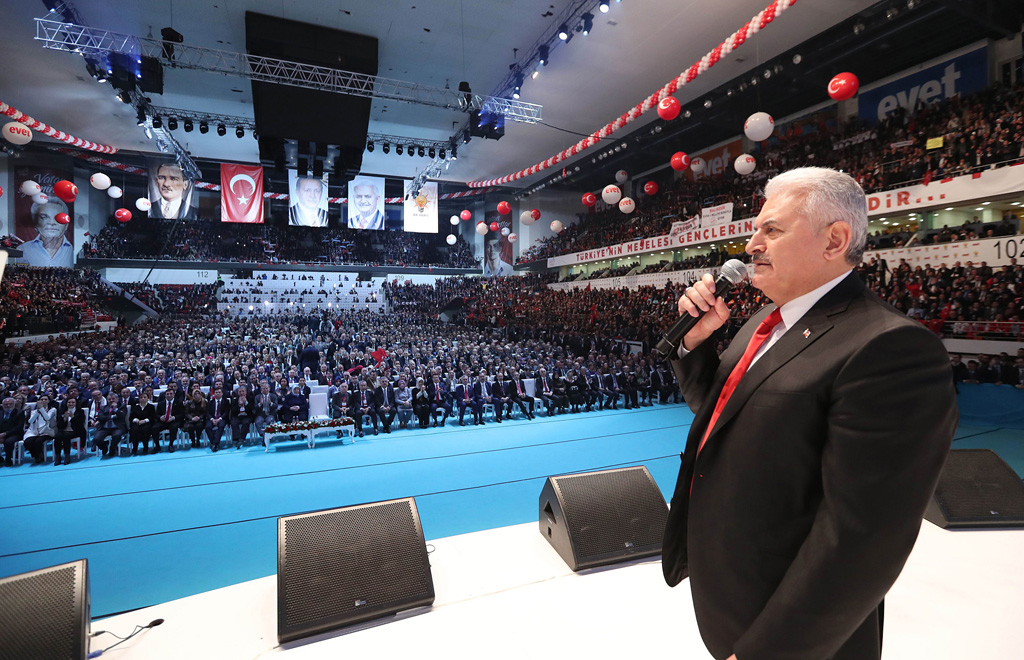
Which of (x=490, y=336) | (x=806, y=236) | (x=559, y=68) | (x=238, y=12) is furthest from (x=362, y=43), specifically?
(x=806, y=236)

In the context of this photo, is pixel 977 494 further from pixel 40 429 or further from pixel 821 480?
pixel 40 429

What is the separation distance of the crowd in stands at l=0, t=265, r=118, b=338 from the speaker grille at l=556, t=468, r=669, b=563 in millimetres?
16571

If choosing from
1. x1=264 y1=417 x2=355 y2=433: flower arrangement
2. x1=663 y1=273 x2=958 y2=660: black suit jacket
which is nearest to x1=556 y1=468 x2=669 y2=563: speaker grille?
x1=663 y1=273 x2=958 y2=660: black suit jacket

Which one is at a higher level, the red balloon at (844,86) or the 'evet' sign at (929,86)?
the 'evet' sign at (929,86)

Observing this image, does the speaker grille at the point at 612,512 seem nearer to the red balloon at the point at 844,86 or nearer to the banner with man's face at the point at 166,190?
the red balloon at the point at 844,86

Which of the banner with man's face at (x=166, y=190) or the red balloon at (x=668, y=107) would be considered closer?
the red balloon at (x=668, y=107)

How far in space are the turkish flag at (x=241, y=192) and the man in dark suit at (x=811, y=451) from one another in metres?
23.5

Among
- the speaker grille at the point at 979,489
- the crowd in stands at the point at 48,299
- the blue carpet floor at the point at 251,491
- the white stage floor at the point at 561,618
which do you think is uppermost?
the crowd in stands at the point at 48,299

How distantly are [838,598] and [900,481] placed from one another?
26 centimetres

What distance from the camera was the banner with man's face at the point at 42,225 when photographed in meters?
22.5

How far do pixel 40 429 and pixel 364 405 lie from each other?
4705mm

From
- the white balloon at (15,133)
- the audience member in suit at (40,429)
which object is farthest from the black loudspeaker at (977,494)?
the white balloon at (15,133)

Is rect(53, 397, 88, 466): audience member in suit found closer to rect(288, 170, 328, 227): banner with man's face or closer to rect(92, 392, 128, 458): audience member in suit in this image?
rect(92, 392, 128, 458): audience member in suit

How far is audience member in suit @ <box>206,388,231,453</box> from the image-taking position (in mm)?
8008
